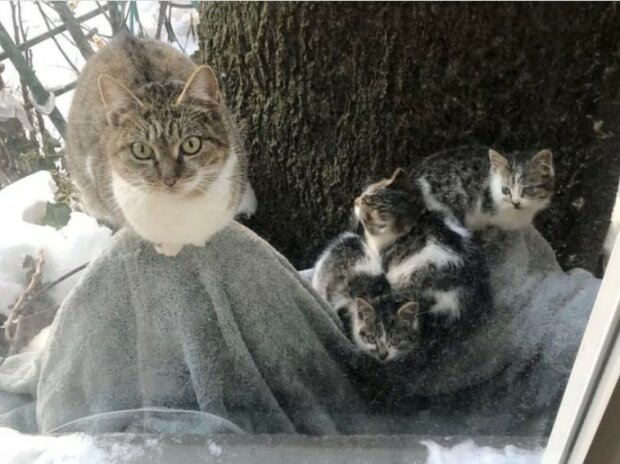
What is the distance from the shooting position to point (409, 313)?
0.79 meters

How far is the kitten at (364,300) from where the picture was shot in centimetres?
77

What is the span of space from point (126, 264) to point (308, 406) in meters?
0.31

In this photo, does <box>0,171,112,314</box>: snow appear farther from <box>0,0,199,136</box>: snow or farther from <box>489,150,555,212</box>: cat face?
<box>489,150,555,212</box>: cat face

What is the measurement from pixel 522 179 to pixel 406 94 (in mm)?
155

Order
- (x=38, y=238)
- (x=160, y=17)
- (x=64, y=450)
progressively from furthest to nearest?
(x=64, y=450)
(x=38, y=238)
(x=160, y=17)

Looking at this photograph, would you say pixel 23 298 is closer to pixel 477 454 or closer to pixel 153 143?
pixel 153 143

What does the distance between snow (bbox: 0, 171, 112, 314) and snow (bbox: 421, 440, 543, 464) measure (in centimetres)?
50

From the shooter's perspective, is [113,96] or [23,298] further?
[23,298]

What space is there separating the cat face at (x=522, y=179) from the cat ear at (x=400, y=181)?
0.09 metres

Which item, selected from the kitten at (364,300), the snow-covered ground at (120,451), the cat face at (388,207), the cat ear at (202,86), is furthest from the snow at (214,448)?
the cat ear at (202,86)

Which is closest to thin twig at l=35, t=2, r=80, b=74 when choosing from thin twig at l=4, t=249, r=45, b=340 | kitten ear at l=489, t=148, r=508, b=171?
thin twig at l=4, t=249, r=45, b=340

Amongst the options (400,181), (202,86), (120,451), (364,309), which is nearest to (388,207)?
(400,181)

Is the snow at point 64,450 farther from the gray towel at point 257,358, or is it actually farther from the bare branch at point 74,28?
the bare branch at point 74,28

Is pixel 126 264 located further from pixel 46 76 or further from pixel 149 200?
pixel 46 76
